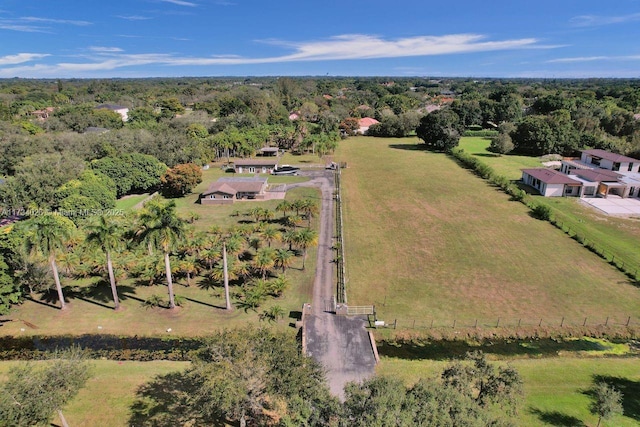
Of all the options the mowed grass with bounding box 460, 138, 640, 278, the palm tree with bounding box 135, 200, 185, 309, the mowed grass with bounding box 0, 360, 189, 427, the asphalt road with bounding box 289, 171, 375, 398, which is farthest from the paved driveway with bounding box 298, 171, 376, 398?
the mowed grass with bounding box 460, 138, 640, 278

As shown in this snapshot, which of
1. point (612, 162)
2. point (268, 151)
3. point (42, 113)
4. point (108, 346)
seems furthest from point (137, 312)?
point (42, 113)

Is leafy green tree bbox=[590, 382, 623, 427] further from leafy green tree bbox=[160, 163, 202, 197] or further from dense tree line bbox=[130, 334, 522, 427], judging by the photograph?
leafy green tree bbox=[160, 163, 202, 197]

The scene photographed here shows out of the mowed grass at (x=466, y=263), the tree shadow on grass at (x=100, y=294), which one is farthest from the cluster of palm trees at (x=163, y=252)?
the mowed grass at (x=466, y=263)

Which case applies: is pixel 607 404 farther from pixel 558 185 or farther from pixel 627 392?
pixel 558 185

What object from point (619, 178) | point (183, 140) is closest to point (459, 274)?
point (619, 178)

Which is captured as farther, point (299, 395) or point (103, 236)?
point (103, 236)
